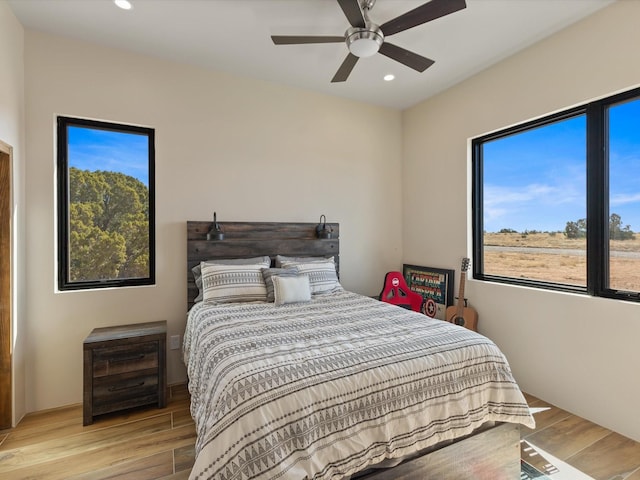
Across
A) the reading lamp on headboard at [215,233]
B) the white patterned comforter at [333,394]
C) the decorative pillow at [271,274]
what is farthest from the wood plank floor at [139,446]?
the reading lamp on headboard at [215,233]

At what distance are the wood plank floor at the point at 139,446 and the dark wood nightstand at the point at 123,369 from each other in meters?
0.12

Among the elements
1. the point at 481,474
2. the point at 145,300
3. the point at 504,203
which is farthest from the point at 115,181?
the point at 504,203

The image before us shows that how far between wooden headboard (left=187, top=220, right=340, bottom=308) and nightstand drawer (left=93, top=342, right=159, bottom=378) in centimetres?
57

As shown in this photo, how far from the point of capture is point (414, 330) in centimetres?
189

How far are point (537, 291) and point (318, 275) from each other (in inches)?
74.7

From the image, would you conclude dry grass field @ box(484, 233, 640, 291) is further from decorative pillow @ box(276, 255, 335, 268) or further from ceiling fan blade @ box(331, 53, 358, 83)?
ceiling fan blade @ box(331, 53, 358, 83)

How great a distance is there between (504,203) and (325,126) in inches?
80.8

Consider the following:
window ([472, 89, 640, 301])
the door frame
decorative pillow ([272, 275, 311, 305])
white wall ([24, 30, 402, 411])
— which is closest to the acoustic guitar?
window ([472, 89, 640, 301])

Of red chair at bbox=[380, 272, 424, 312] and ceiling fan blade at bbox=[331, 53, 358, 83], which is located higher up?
ceiling fan blade at bbox=[331, 53, 358, 83]

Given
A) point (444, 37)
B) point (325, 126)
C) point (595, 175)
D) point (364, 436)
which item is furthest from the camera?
point (325, 126)

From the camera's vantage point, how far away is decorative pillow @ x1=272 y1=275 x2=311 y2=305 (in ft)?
8.59

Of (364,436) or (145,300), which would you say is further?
(145,300)

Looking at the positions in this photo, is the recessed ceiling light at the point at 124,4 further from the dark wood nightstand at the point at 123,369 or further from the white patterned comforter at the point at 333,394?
the dark wood nightstand at the point at 123,369

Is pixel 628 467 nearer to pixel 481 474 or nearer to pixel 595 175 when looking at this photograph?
pixel 481 474
